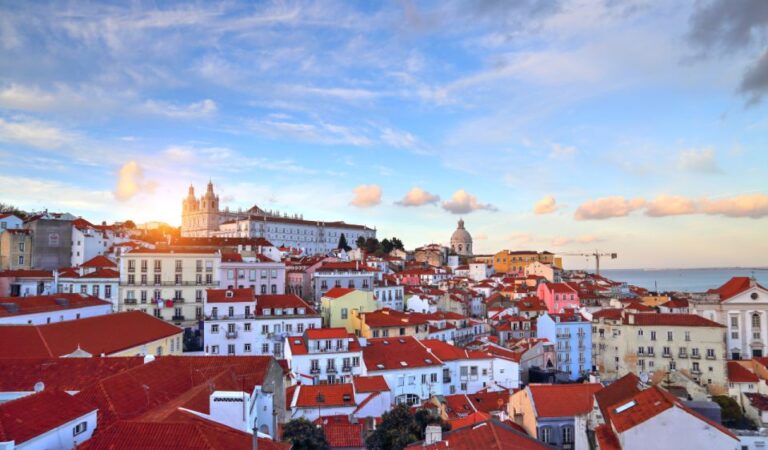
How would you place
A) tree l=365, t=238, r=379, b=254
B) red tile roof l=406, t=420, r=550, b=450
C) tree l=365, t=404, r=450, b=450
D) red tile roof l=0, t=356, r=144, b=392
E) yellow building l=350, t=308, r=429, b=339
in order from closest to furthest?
red tile roof l=406, t=420, r=550, b=450, red tile roof l=0, t=356, r=144, b=392, tree l=365, t=404, r=450, b=450, yellow building l=350, t=308, r=429, b=339, tree l=365, t=238, r=379, b=254

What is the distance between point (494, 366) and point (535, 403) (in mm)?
16007

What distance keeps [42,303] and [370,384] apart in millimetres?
24840

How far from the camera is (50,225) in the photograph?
209 ft

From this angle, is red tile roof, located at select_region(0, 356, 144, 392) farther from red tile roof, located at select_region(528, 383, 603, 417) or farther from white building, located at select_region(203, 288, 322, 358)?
white building, located at select_region(203, 288, 322, 358)

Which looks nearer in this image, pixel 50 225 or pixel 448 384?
pixel 448 384

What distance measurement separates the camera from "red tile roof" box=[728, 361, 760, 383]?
37.8 m

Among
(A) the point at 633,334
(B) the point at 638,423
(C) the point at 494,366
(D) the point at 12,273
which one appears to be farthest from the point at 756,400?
(D) the point at 12,273

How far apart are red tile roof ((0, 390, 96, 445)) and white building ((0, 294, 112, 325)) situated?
21.9m

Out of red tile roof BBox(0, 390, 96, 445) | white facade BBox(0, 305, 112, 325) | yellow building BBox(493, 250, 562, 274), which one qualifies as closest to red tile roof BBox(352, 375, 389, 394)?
red tile roof BBox(0, 390, 96, 445)

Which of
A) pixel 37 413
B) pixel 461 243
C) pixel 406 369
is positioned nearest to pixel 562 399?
pixel 406 369

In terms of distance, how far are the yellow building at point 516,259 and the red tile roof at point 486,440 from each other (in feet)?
385

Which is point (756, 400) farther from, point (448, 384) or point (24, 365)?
point (24, 365)

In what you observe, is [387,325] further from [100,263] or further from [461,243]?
[461,243]

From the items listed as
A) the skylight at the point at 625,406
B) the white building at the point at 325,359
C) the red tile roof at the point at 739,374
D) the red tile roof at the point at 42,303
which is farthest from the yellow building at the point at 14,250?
the red tile roof at the point at 739,374
